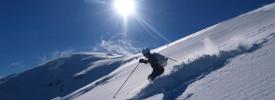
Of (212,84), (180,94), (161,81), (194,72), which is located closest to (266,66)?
(212,84)

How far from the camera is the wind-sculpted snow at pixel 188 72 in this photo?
15141 millimetres

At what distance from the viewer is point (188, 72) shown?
1688 centimetres

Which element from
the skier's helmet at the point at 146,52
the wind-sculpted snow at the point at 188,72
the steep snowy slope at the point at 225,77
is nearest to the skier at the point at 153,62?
the skier's helmet at the point at 146,52

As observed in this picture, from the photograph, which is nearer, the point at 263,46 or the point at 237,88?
the point at 237,88

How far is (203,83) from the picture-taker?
13438 millimetres

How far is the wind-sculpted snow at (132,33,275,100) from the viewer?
15141mm

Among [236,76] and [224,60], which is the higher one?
[224,60]

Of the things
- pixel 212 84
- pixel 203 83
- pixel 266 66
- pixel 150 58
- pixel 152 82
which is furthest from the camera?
pixel 150 58

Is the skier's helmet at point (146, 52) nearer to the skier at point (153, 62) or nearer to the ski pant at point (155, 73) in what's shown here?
the skier at point (153, 62)

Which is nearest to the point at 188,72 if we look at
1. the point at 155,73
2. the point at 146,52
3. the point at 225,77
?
the point at 155,73

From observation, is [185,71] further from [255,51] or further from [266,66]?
[266,66]

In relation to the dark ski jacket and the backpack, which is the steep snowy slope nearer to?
the dark ski jacket

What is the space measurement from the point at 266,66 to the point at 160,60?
881 cm

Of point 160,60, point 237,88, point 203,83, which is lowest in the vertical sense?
point 237,88
